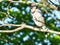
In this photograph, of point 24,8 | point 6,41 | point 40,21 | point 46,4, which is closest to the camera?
point 46,4

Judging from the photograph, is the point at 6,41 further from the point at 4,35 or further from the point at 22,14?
the point at 22,14

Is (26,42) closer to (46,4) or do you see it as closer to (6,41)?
(6,41)

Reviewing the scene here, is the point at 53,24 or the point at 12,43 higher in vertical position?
the point at 53,24

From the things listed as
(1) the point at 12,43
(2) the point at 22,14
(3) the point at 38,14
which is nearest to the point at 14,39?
(1) the point at 12,43

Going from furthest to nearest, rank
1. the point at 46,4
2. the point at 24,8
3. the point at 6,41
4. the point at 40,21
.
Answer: the point at 24,8
the point at 6,41
the point at 40,21
the point at 46,4

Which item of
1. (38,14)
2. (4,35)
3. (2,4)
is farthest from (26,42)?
(38,14)

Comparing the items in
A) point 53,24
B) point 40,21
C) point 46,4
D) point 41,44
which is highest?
point 46,4

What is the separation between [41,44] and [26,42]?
448 millimetres

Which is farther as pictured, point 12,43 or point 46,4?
point 12,43

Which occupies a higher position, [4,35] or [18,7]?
[18,7]

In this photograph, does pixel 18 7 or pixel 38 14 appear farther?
pixel 18 7

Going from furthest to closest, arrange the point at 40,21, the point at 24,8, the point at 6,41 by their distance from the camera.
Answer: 1. the point at 24,8
2. the point at 6,41
3. the point at 40,21

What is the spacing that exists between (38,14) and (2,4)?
2.33 m

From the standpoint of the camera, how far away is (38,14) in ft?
20.8
